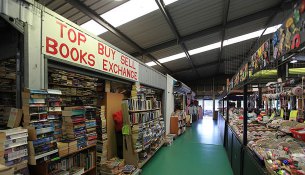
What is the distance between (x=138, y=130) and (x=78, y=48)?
256 centimetres

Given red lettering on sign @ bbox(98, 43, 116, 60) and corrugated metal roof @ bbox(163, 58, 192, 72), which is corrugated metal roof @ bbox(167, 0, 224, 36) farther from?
corrugated metal roof @ bbox(163, 58, 192, 72)

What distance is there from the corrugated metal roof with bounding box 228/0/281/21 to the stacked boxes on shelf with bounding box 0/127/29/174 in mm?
6170

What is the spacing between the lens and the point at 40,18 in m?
2.39

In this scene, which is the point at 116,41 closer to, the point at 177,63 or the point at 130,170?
the point at 130,170

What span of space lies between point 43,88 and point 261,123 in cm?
489

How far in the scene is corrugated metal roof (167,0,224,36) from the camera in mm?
5254

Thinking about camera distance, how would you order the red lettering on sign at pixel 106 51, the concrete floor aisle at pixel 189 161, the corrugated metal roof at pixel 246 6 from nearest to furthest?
the red lettering on sign at pixel 106 51, the concrete floor aisle at pixel 189 161, the corrugated metal roof at pixel 246 6

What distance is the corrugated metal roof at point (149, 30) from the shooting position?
545cm

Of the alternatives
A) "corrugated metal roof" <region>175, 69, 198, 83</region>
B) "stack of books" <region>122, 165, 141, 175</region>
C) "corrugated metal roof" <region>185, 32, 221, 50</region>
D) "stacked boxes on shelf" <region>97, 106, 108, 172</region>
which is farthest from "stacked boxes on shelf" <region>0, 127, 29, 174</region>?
"corrugated metal roof" <region>175, 69, 198, 83</region>

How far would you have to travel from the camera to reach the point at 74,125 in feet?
9.01

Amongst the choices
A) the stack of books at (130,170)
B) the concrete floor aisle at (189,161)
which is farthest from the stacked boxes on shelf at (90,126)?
the concrete floor aisle at (189,161)

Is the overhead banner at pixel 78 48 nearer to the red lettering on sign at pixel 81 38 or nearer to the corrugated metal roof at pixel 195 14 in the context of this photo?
the red lettering on sign at pixel 81 38

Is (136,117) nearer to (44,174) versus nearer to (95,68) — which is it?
(95,68)

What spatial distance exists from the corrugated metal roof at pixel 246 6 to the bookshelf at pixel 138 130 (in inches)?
162
